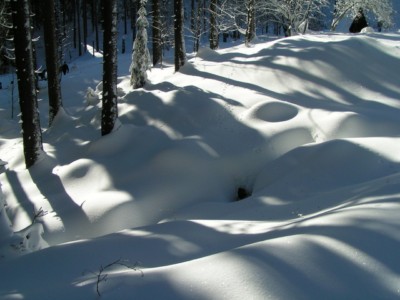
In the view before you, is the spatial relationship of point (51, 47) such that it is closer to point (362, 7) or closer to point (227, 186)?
point (227, 186)

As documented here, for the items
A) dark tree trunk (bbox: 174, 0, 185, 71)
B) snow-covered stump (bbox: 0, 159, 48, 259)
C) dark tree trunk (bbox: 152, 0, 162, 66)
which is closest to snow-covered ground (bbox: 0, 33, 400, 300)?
snow-covered stump (bbox: 0, 159, 48, 259)

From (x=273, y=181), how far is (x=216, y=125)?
3.04m

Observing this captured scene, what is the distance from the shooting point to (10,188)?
32.0 ft

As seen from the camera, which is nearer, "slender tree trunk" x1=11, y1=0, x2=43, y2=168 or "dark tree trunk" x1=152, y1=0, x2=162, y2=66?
"slender tree trunk" x1=11, y1=0, x2=43, y2=168

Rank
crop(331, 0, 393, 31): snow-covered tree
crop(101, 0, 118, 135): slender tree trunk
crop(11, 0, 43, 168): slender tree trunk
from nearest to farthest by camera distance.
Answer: crop(11, 0, 43, 168): slender tree trunk
crop(101, 0, 118, 135): slender tree trunk
crop(331, 0, 393, 31): snow-covered tree

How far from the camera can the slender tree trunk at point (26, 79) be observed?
945cm

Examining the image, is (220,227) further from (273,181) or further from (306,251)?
(273,181)

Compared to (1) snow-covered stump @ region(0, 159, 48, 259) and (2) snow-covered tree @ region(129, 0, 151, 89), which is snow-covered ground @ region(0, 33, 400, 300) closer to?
(1) snow-covered stump @ region(0, 159, 48, 259)

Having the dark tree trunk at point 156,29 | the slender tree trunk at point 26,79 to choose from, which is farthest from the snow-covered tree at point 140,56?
the slender tree trunk at point 26,79

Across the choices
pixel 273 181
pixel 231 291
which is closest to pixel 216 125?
pixel 273 181

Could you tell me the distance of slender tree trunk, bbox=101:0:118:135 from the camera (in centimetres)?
995

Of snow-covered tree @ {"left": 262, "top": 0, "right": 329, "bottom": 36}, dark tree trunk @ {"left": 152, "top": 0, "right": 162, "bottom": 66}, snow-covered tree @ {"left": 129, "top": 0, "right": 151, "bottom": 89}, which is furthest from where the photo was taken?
snow-covered tree @ {"left": 262, "top": 0, "right": 329, "bottom": 36}

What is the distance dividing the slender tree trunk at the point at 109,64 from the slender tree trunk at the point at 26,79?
1.85 metres

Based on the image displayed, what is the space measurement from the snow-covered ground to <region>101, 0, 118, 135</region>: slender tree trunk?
52 cm
